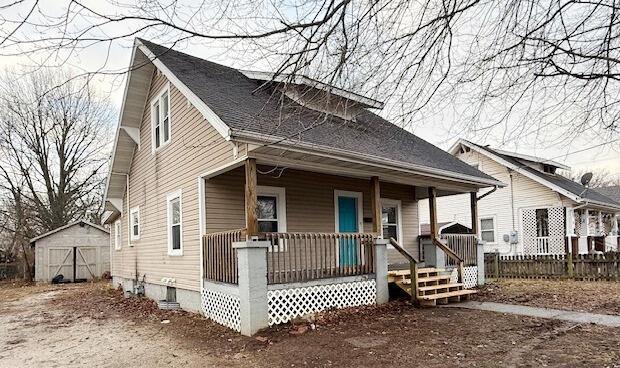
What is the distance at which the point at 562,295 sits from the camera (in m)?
11.0

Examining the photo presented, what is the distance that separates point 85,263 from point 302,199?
658 inches

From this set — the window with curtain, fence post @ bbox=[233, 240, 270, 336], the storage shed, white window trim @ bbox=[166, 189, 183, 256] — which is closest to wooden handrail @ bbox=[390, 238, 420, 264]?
fence post @ bbox=[233, 240, 270, 336]

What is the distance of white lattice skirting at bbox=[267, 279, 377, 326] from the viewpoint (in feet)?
26.7

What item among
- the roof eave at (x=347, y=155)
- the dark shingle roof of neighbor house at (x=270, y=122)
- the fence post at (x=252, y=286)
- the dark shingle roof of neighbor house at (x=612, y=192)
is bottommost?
the fence post at (x=252, y=286)

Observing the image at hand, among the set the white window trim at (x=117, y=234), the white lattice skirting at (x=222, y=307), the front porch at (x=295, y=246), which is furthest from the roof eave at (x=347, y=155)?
the white window trim at (x=117, y=234)

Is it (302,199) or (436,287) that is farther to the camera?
(302,199)

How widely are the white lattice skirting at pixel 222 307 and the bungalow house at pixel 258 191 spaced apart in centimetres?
4

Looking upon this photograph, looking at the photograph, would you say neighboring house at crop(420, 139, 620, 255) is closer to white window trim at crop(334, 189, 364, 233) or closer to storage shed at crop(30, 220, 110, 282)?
white window trim at crop(334, 189, 364, 233)

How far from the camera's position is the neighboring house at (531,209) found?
63.8 feet

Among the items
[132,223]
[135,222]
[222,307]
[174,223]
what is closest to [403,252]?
[222,307]

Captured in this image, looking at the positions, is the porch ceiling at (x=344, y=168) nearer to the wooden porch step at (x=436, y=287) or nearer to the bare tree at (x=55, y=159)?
the wooden porch step at (x=436, y=287)

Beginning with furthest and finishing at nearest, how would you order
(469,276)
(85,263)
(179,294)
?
(85,263)
(469,276)
(179,294)

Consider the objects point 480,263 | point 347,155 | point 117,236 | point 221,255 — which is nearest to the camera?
point 221,255

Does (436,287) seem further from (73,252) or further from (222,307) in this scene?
(73,252)
